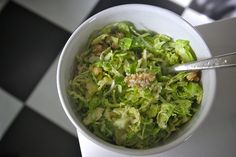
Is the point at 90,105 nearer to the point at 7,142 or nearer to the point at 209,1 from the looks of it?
the point at 7,142

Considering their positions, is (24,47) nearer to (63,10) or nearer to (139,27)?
(63,10)

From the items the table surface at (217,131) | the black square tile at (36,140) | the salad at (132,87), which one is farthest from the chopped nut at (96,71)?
the black square tile at (36,140)

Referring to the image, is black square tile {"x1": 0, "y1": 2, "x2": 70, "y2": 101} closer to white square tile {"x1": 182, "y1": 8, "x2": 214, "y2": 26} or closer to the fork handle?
white square tile {"x1": 182, "y1": 8, "x2": 214, "y2": 26}

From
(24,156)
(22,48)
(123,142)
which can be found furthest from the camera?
(22,48)

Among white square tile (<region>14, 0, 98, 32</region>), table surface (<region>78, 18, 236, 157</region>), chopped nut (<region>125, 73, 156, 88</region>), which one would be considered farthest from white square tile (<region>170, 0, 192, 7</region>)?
chopped nut (<region>125, 73, 156, 88</region>)

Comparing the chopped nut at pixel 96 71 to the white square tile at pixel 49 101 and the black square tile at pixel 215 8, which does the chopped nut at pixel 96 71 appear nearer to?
the white square tile at pixel 49 101

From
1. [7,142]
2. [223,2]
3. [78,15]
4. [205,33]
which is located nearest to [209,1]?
[223,2]
